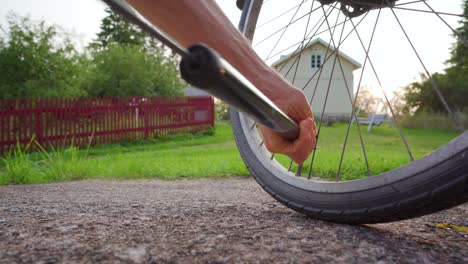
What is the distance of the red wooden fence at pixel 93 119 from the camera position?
7906 millimetres

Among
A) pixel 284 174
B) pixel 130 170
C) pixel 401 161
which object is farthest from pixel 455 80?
pixel 284 174

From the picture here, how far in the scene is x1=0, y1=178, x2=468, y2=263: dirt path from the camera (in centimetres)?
99

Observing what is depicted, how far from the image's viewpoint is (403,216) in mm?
1082

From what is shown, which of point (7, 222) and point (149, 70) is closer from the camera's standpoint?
point (7, 222)

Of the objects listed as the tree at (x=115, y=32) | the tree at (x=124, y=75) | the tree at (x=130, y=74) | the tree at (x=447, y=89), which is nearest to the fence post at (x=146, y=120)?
the tree at (x=130, y=74)

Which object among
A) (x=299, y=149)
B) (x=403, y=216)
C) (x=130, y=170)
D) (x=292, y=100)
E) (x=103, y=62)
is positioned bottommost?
(x=130, y=170)

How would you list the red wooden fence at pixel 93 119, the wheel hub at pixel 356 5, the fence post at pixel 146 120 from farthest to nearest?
1. the fence post at pixel 146 120
2. the red wooden fence at pixel 93 119
3. the wheel hub at pixel 356 5

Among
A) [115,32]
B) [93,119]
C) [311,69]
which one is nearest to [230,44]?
[311,69]

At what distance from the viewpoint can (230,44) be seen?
116 centimetres

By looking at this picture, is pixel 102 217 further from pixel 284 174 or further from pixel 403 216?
pixel 403 216

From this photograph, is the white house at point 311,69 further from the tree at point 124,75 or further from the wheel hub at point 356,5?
the tree at point 124,75

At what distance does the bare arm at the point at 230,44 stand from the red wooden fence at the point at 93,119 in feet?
17.8

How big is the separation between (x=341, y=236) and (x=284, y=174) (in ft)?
1.16

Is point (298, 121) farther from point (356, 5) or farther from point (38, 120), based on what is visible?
point (38, 120)
